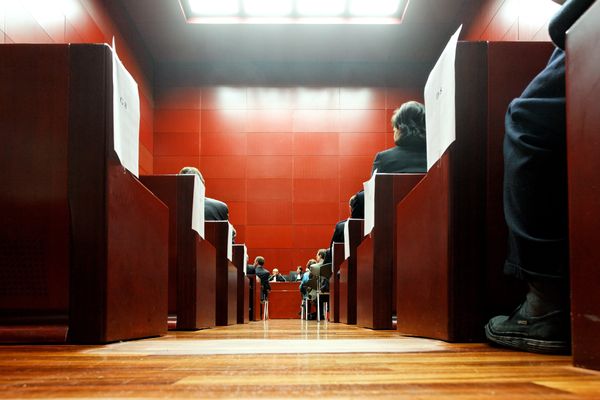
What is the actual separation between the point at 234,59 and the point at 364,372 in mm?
9443

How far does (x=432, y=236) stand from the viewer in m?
1.55

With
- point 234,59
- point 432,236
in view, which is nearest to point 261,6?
point 234,59

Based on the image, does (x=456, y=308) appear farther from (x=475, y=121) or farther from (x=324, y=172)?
(x=324, y=172)

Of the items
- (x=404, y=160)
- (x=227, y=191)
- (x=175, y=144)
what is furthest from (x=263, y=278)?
(x=404, y=160)

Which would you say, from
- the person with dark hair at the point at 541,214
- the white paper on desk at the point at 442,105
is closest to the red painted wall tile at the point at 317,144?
the white paper on desk at the point at 442,105

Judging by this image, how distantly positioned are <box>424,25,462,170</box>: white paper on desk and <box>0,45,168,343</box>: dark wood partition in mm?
728

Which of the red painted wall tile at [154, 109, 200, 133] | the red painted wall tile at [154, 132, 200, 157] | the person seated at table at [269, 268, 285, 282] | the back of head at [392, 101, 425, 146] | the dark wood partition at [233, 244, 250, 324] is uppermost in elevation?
the red painted wall tile at [154, 109, 200, 133]

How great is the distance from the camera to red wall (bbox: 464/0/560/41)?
624 centimetres

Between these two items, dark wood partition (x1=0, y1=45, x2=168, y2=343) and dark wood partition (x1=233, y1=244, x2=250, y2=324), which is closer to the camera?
dark wood partition (x1=0, y1=45, x2=168, y2=343)

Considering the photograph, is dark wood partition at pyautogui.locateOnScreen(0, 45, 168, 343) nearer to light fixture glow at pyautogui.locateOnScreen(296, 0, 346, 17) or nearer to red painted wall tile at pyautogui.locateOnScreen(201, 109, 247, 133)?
light fixture glow at pyautogui.locateOnScreen(296, 0, 346, 17)

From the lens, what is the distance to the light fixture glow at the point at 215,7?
27.5 feet

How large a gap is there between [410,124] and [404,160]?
165 millimetres

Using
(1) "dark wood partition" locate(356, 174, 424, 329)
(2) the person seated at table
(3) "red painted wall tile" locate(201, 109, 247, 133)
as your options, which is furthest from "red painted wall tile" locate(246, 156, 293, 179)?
(1) "dark wood partition" locate(356, 174, 424, 329)

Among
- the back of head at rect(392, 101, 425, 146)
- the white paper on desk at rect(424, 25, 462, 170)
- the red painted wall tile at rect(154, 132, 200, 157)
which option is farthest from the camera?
the red painted wall tile at rect(154, 132, 200, 157)
